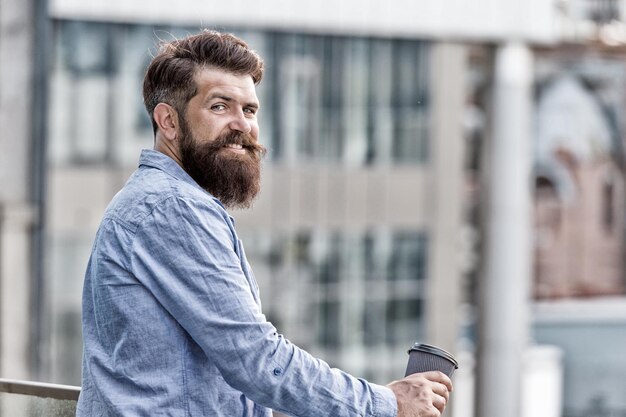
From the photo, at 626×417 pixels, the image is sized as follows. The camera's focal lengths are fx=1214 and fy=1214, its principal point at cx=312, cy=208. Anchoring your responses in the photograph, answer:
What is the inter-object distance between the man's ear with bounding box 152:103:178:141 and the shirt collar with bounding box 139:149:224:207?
0.05 metres

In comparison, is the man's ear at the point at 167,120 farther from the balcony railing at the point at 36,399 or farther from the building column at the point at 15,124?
the building column at the point at 15,124

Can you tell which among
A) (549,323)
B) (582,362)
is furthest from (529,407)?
(549,323)

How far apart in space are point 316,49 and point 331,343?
18.4ft

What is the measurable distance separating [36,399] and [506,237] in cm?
2256

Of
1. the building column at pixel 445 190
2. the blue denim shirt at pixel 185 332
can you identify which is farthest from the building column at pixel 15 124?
the building column at pixel 445 190

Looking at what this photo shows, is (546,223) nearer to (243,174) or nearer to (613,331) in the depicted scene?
(613,331)

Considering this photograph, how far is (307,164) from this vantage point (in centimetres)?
2323

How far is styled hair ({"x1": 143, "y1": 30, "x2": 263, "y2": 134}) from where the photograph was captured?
2541mm

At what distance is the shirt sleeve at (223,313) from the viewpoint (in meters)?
2.34

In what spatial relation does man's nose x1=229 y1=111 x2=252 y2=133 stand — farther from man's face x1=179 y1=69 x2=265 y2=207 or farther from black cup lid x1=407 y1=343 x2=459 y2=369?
black cup lid x1=407 y1=343 x2=459 y2=369

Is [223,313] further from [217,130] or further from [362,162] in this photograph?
[362,162]

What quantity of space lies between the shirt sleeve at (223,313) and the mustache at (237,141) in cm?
18

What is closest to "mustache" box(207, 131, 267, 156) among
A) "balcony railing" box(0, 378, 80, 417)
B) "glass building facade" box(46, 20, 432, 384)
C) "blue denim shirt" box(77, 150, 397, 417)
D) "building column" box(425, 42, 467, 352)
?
"blue denim shirt" box(77, 150, 397, 417)

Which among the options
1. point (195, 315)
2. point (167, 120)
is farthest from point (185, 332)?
point (167, 120)
